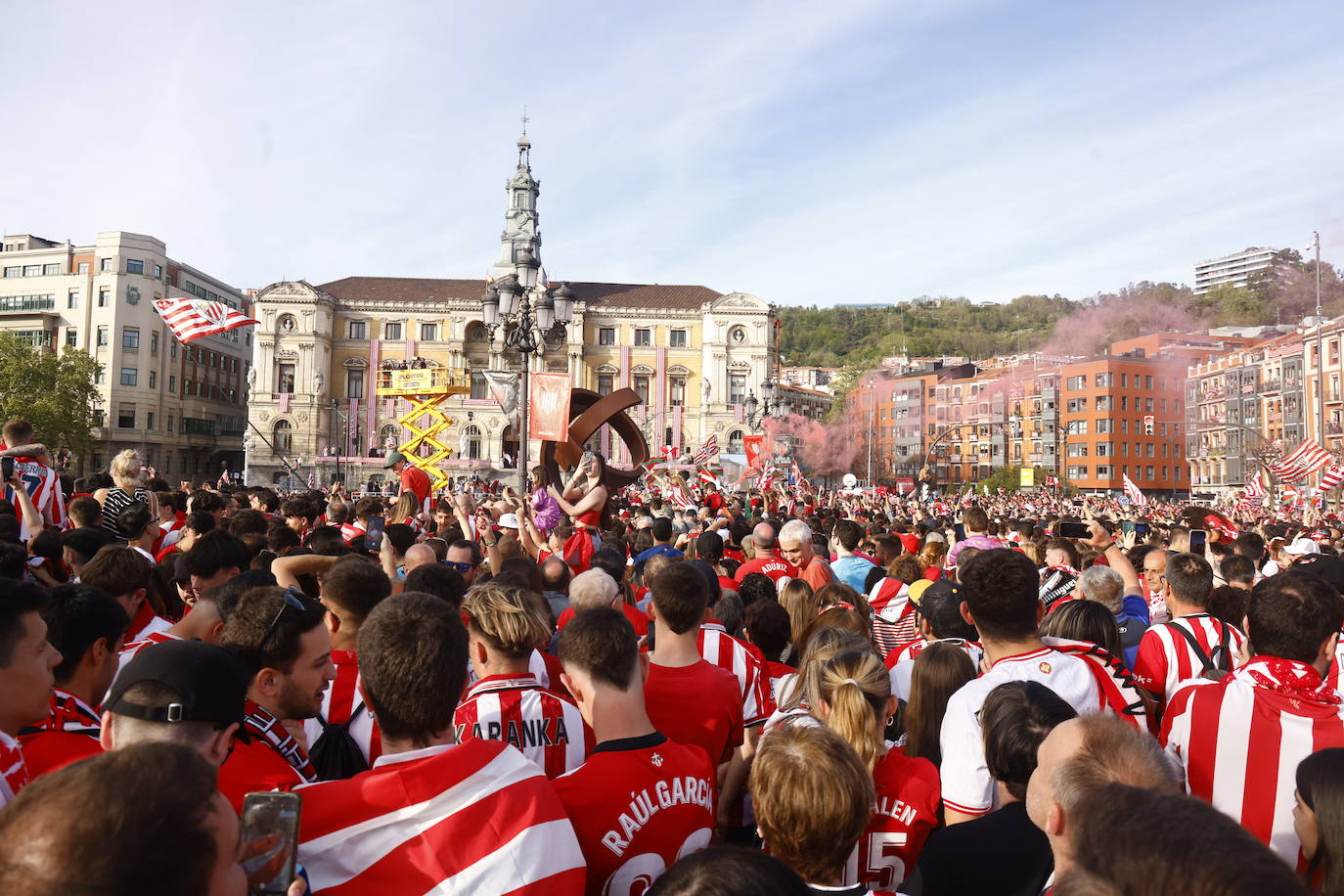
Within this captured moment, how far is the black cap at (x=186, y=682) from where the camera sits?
78.7 inches

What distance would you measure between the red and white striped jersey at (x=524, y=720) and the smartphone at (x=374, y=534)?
189 inches

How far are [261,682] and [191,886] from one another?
151 centimetres

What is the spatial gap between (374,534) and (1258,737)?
6.91 metres

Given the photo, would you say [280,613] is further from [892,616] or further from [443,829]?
[892,616]

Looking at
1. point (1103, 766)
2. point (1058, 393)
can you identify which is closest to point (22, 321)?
point (1103, 766)

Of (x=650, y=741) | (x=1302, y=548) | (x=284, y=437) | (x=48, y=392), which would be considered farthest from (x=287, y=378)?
(x=650, y=741)

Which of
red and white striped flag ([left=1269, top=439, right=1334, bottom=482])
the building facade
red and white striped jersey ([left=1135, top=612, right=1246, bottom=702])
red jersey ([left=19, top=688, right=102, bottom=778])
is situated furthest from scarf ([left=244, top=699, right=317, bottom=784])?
the building facade

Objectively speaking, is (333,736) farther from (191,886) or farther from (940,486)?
(940,486)

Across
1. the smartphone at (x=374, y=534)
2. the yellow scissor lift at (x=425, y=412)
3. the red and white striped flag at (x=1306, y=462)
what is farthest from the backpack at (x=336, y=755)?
the red and white striped flag at (x=1306, y=462)

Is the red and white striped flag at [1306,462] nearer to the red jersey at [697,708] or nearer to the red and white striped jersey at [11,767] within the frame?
the red jersey at [697,708]

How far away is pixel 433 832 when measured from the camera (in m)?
2.03

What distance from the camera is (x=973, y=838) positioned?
96.7 inches

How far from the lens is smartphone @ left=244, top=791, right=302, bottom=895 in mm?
1547

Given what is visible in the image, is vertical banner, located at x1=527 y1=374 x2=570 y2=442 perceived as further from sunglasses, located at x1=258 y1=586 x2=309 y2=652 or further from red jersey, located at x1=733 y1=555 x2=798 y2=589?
sunglasses, located at x1=258 y1=586 x2=309 y2=652
